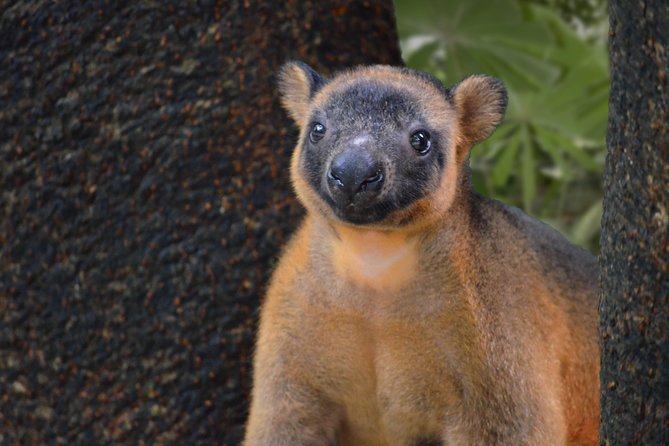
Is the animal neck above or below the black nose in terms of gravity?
below

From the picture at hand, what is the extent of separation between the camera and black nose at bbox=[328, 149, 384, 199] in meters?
3.30

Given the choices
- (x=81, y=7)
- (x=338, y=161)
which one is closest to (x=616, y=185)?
(x=338, y=161)

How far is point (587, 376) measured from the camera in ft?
13.3

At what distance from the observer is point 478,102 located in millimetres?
3832

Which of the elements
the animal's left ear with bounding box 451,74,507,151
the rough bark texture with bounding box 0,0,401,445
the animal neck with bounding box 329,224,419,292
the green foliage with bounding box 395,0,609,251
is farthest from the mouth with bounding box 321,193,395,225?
the green foliage with bounding box 395,0,609,251

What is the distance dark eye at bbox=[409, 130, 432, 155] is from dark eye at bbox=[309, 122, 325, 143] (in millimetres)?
281

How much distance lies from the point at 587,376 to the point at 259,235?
124 cm

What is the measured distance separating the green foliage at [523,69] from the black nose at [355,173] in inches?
104

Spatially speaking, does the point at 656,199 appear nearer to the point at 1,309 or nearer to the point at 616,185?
the point at 616,185

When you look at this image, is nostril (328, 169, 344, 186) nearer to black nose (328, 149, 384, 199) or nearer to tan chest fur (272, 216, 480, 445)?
black nose (328, 149, 384, 199)

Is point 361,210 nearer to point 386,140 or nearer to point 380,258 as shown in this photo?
point 386,140

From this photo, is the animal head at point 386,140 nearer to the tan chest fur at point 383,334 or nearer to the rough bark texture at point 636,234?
the tan chest fur at point 383,334

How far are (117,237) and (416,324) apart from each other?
3.72 ft

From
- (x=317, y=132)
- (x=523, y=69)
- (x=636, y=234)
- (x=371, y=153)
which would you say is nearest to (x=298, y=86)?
(x=317, y=132)
